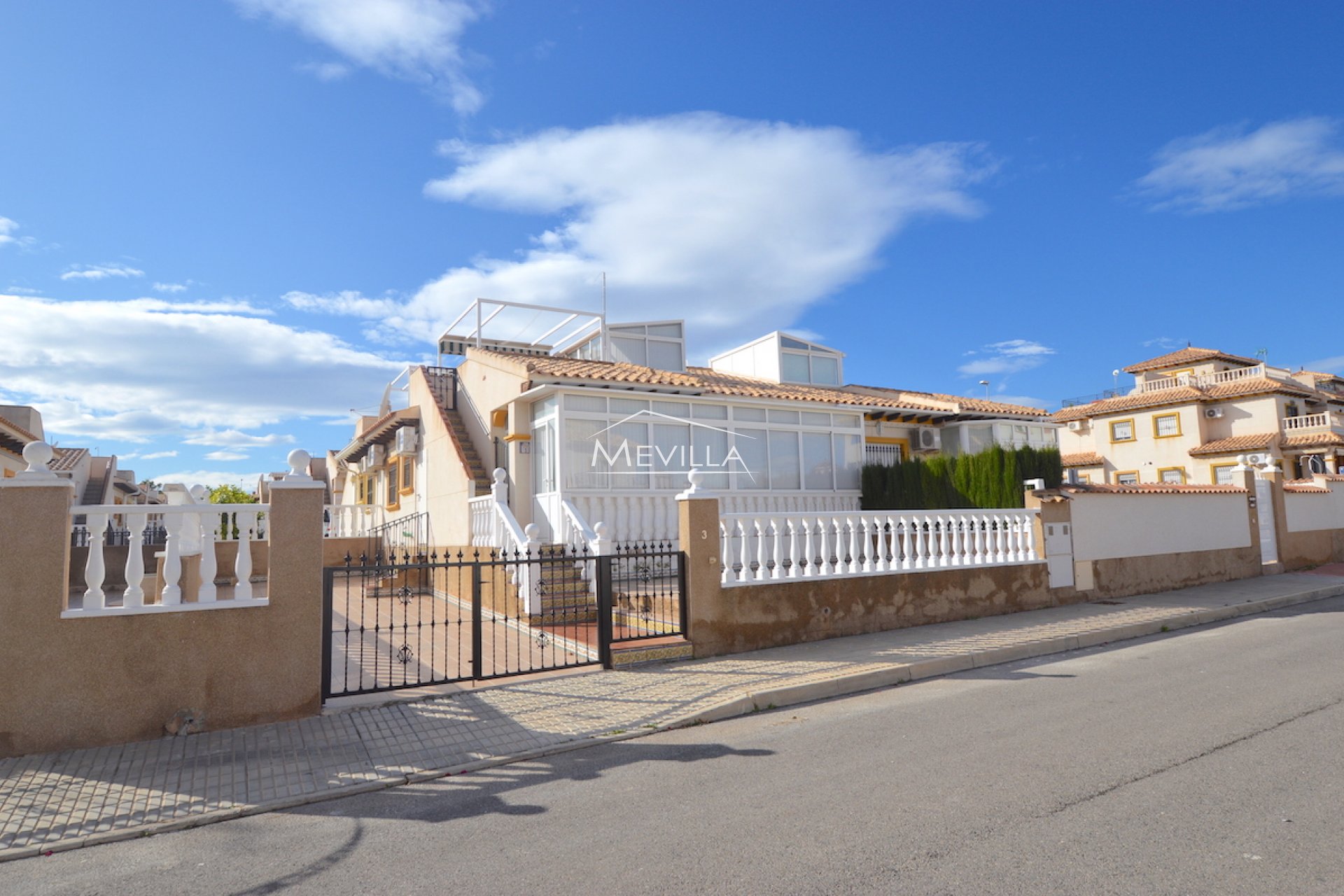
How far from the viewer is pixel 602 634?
8.48 meters

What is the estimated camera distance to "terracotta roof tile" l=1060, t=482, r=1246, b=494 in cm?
1353

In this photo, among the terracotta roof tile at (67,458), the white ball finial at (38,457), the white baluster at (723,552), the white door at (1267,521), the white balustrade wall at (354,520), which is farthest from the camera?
the terracotta roof tile at (67,458)

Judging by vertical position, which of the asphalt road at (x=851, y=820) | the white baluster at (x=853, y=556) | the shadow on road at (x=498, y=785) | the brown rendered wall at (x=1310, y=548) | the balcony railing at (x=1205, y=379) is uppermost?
the balcony railing at (x=1205, y=379)

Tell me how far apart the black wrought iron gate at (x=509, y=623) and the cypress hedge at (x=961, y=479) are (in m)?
6.29

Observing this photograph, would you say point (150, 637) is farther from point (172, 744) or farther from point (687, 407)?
point (687, 407)

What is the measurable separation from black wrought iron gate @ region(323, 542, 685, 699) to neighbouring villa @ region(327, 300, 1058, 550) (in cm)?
82

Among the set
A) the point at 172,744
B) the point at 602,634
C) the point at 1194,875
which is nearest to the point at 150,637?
the point at 172,744

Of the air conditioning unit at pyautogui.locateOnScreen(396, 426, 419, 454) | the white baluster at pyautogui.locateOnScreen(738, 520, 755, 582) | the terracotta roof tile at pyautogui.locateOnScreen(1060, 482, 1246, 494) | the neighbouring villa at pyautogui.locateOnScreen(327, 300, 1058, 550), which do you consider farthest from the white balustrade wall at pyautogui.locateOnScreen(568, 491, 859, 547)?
the air conditioning unit at pyautogui.locateOnScreen(396, 426, 419, 454)

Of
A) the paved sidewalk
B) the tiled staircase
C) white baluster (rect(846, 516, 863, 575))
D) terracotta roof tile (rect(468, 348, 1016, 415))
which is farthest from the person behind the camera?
terracotta roof tile (rect(468, 348, 1016, 415))

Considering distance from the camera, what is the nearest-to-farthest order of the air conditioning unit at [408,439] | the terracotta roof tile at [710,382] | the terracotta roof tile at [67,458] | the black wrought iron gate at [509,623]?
the black wrought iron gate at [509,623] → the terracotta roof tile at [710,382] → the air conditioning unit at [408,439] → the terracotta roof tile at [67,458]

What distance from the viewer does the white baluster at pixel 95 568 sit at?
6266 millimetres

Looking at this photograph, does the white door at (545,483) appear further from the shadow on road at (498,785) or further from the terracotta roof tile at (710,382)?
the shadow on road at (498,785)

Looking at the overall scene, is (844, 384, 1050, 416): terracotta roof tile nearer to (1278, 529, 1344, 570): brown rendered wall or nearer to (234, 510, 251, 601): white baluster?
(1278, 529, 1344, 570): brown rendered wall

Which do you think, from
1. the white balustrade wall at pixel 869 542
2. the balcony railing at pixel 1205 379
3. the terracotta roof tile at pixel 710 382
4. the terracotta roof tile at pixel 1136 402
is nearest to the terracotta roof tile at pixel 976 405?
the terracotta roof tile at pixel 710 382
